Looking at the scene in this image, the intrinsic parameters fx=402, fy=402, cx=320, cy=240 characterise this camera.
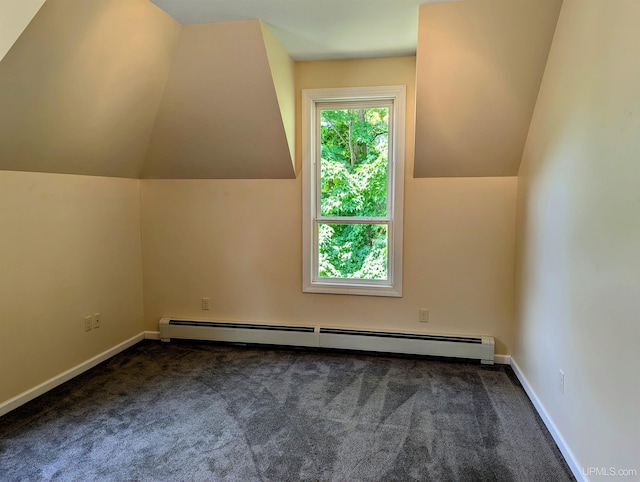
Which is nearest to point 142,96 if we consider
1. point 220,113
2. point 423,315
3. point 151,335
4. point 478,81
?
point 220,113

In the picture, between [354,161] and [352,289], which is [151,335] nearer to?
[352,289]

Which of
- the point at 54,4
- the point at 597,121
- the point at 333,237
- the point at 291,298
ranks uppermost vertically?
the point at 54,4

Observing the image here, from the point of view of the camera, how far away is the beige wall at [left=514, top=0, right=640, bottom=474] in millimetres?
1515

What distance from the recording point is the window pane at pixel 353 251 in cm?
355

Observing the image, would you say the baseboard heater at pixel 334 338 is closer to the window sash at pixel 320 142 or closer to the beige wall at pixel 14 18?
the window sash at pixel 320 142

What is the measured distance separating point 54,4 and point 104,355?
8.34 feet

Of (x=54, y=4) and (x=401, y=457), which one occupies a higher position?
(x=54, y=4)

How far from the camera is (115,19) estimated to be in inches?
89.4

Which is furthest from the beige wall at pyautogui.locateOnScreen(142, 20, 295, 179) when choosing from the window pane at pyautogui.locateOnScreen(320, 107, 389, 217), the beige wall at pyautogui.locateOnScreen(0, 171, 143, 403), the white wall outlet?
the white wall outlet

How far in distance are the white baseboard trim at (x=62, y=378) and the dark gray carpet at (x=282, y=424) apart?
51mm

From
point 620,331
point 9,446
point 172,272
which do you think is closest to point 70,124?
point 172,272

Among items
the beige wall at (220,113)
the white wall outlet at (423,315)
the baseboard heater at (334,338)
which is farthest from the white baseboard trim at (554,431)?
the beige wall at (220,113)

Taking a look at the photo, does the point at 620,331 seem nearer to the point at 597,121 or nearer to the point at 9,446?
the point at 597,121

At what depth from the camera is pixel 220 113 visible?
10.4 ft
